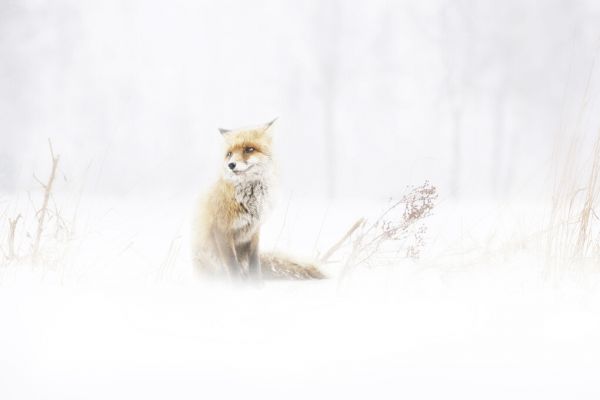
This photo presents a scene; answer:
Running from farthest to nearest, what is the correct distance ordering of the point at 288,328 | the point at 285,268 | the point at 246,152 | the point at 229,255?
the point at 285,268
the point at 229,255
the point at 246,152
the point at 288,328

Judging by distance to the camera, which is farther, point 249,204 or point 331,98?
point 331,98

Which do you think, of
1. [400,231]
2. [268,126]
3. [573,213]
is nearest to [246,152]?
[268,126]

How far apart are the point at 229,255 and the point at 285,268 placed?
29 centimetres

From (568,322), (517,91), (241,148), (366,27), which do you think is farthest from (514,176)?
(241,148)

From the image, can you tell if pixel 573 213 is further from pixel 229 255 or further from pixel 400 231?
pixel 229 255

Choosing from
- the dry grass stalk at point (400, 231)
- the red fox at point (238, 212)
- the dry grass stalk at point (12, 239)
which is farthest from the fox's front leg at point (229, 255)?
the dry grass stalk at point (12, 239)

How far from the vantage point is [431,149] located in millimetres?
3160

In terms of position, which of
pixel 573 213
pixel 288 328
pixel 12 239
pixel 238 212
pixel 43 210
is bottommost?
pixel 288 328

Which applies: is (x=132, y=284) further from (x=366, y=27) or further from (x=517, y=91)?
(x=517, y=91)

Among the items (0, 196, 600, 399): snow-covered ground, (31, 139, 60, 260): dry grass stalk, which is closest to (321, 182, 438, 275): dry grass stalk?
(0, 196, 600, 399): snow-covered ground

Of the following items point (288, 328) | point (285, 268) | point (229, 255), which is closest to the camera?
point (288, 328)

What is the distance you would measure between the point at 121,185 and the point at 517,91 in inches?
89.9

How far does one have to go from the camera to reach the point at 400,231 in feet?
7.33

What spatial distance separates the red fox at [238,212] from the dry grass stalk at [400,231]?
25cm
